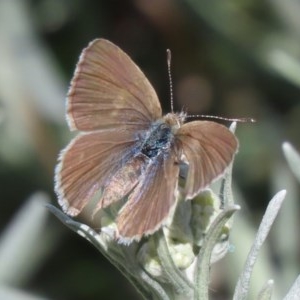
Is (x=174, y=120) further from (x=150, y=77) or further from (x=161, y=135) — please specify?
(x=150, y=77)

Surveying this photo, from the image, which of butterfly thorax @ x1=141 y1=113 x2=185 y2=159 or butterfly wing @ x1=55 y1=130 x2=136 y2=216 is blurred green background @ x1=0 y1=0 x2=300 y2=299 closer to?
butterfly thorax @ x1=141 y1=113 x2=185 y2=159

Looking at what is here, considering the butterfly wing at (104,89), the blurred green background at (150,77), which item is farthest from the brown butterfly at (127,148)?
the blurred green background at (150,77)

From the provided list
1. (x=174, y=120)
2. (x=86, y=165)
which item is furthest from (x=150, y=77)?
(x=86, y=165)

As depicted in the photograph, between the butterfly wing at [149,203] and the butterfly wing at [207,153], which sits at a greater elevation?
the butterfly wing at [207,153]

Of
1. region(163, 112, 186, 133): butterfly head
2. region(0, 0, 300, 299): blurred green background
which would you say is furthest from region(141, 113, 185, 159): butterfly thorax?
region(0, 0, 300, 299): blurred green background

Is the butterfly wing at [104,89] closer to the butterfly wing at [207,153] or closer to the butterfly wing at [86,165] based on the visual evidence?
the butterfly wing at [86,165]

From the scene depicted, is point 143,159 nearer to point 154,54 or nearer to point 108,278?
point 108,278
